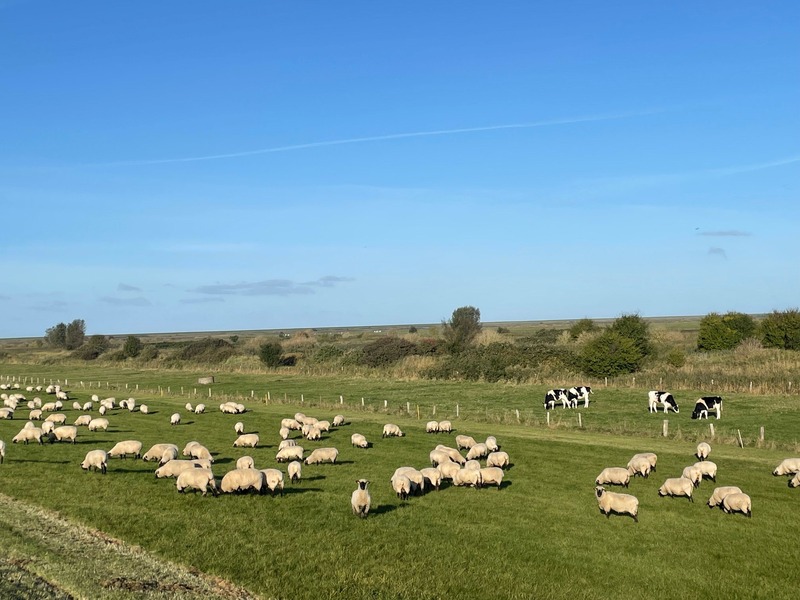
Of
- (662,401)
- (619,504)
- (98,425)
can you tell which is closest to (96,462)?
(98,425)

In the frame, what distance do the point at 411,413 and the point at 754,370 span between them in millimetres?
33276

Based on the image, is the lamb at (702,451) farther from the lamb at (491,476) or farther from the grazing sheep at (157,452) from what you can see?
the grazing sheep at (157,452)

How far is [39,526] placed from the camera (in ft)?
63.6

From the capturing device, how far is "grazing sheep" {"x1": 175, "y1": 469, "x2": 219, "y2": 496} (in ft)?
76.7

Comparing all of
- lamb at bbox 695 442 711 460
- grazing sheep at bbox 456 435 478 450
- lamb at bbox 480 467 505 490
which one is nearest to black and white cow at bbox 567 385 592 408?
grazing sheep at bbox 456 435 478 450

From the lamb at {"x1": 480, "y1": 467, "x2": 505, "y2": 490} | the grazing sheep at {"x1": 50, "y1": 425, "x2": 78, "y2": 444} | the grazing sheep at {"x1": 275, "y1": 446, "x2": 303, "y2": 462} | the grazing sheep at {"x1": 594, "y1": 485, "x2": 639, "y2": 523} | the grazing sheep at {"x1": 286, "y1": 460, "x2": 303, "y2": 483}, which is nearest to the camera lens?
the grazing sheep at {"x1": 594, "y1": 485, "x2": 639, "y2": 523}

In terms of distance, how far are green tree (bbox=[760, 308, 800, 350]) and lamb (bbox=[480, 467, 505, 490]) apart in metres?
65.9

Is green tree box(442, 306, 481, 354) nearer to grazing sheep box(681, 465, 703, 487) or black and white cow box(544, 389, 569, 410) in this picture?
black and white cow box(544, 389, 569, 410)

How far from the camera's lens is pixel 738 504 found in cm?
2144

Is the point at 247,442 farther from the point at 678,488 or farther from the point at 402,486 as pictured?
the point at 678,488

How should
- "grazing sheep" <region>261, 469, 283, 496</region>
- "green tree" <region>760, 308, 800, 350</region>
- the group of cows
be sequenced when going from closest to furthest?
"grazing sheep" <region>261, 469, 283, 496</region> < the group of cows < "green tree" <region>760, 308, 800, 350</region>

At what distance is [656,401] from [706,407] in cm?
374

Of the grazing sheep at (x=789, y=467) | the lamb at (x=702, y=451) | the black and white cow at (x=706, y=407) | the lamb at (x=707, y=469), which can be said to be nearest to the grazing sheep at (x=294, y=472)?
the lamb at (x=707, y=469)

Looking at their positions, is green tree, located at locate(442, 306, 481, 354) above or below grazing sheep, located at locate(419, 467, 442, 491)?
A: above
